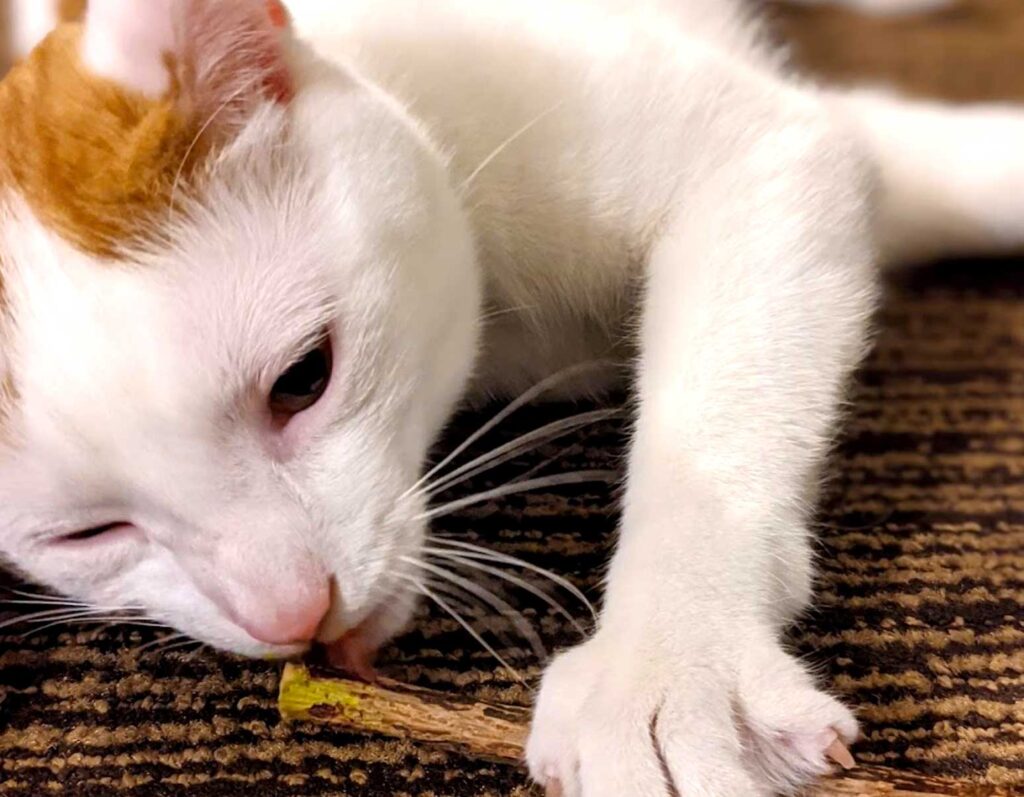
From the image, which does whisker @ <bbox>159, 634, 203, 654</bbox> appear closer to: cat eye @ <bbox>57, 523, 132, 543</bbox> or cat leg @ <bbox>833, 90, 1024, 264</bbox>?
cat eye @ <bbox>57, 523, 132, 543</bbox>

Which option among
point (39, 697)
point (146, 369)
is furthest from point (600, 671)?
point (39, 697)

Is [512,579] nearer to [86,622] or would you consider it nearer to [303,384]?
[303,384]

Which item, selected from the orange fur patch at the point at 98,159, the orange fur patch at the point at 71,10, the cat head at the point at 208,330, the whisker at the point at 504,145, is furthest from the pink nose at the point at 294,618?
the orange fur patch at the point at 71,10

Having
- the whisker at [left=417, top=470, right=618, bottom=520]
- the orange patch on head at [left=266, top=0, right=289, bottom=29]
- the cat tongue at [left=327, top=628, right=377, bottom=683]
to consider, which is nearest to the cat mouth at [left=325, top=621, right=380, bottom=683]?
the cat tongue at [left=327, top=628, right=377, bottom=683]

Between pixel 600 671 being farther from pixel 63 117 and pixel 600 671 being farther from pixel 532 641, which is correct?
pixel 63 117

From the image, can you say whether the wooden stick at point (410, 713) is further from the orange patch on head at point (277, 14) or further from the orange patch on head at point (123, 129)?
the orange patch on head at point (277, 14)
